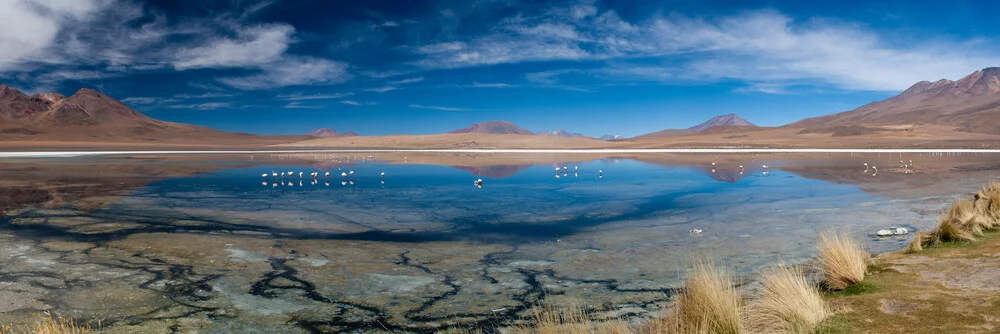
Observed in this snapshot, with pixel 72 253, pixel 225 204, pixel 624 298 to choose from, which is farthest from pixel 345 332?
pixel 225 204

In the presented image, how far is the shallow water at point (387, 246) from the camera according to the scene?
522 cm

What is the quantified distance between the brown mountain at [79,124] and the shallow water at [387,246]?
134857mm

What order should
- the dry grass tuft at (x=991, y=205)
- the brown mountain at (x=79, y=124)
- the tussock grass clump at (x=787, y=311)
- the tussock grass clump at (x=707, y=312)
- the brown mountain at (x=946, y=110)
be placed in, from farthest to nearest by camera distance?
the brown mountain at (x=79, y=124)
the brown mountain at (x=946, y=110)
the dry grass tuft at (x=991, y=205)
the tussock grass clump at (x=787, y=311)
the tussock grass clump at (x=707, y=312)

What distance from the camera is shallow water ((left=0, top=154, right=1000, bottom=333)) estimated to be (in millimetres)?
5223

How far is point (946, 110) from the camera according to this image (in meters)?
125

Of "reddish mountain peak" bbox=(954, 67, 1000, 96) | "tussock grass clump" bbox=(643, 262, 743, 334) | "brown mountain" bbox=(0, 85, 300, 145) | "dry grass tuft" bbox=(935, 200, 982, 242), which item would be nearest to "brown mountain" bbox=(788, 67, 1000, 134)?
"reddish mountain peak" bbox=(954, 67, 1000, 96)

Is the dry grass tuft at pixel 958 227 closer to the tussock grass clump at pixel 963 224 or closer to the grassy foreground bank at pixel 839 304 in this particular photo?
the tussock grass clump at pixel 963 224

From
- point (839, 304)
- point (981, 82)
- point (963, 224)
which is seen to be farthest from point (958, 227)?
point (981, 82)

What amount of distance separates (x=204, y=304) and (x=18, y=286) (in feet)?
6.49

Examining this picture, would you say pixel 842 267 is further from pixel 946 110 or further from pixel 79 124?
pixel 79 124

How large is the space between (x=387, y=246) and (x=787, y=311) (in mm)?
5311

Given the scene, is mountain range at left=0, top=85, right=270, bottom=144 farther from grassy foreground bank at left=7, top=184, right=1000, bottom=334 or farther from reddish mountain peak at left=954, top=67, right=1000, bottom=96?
reddish mountain peak at left=954, top=67, right=1000, bottom=96

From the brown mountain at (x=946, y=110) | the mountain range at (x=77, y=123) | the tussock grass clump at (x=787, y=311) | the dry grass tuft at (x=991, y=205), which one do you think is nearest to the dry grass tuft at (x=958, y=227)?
the dry grass tuft at (x=991, y=205)

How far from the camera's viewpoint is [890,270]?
5523mm
